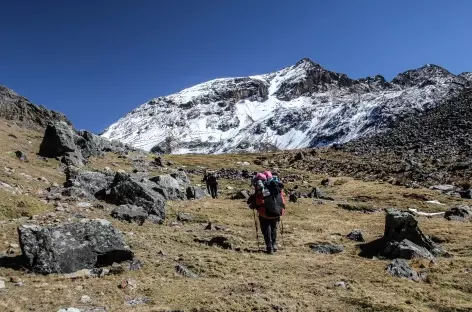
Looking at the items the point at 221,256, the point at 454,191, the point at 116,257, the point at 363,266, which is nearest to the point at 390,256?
the point at 363,266

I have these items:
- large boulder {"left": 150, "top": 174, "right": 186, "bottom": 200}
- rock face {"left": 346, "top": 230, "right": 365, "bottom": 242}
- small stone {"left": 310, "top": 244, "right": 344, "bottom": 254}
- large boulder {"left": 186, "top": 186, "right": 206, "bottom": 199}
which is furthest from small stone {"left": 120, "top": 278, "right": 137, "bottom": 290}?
large boulder {"left": 186, "top": 186, "right": 206, "bottom": 199}

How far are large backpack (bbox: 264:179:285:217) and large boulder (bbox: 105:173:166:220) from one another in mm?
7130

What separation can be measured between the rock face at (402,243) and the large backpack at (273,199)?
422cm

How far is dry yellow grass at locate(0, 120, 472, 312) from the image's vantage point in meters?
11.9

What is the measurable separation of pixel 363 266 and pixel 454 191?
114 ft

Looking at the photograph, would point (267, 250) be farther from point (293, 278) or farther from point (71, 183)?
point (71, 183)

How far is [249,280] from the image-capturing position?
46.3 feet

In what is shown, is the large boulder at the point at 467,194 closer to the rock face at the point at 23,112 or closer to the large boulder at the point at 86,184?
the large boulder at the point at 86,184

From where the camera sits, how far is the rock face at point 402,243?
59.7 feet

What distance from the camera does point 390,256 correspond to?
59.7ft

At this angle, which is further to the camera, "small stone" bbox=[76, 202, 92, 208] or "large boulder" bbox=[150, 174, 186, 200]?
"large boulder" bbox=[150, 174, 186, 200]

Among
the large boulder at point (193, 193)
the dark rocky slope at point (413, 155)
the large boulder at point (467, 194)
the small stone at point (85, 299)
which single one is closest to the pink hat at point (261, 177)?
the small stone at point (85, 299)

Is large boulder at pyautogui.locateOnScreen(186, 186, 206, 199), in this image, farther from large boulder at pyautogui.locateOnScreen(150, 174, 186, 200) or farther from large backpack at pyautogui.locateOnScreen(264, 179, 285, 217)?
large backpack at pyautogui.locateOnScreen(264, 179, 285, 217)

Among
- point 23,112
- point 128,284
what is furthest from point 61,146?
point 23,112
